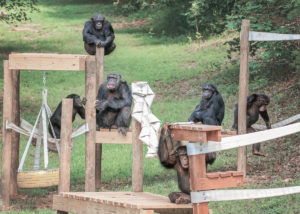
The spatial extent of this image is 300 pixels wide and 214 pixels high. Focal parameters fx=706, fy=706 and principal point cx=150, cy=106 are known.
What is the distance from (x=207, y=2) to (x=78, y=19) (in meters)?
14.8

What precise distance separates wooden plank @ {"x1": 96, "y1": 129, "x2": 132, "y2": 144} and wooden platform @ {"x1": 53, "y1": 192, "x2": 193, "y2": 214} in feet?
8.00

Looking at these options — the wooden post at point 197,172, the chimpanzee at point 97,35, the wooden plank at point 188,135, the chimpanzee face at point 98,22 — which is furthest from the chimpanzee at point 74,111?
the wooden post at point 197,172

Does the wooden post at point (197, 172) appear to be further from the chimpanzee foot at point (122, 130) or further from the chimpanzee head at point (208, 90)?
the chimpanzee head at point (208, 90)

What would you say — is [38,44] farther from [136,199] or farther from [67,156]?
[136,199]

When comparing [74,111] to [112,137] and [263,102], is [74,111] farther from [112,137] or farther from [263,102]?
[263,102]

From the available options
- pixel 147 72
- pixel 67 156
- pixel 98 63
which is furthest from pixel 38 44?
pixel 67 156

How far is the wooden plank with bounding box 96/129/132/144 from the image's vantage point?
1020 centimetres

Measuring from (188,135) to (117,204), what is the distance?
107cm

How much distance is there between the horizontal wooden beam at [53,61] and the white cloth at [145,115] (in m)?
2.34

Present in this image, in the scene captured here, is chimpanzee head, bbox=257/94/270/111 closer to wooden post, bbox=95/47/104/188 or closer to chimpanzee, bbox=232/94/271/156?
chimpanzee, bbox=232/94/271/156

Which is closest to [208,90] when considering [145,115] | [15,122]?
[15,122]

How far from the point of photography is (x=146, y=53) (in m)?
26.0

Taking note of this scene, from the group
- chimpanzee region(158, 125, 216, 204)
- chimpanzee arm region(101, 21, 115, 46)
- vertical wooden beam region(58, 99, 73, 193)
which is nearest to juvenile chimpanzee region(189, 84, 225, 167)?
chimpanzee arm region(101, 21, 115, 46)

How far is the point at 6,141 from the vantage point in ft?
34.9
